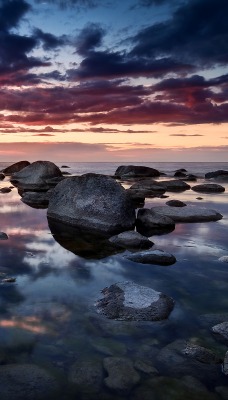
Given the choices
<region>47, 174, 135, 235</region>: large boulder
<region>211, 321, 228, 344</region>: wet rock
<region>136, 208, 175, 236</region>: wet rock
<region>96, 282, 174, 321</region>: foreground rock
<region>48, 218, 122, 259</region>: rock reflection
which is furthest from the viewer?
<region>136, 208, 175, 236</region>: wet rock

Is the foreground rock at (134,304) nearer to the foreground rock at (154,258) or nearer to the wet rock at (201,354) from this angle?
the wet rock at (201,354)

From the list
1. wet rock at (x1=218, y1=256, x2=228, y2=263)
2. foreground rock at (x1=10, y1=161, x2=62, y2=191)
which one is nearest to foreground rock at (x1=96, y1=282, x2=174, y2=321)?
wet rock at (x1=218, y1=256, x2=228, y2=263)

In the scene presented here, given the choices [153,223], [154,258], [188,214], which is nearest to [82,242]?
[154,258]

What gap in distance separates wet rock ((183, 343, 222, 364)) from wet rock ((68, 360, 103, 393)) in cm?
114

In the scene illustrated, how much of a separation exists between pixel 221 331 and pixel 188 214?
9275 millimetres

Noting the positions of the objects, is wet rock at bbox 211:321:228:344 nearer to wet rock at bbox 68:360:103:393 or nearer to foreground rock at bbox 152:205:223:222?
wet rock at bbox 68:360:103:393

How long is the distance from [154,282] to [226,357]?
2.80m

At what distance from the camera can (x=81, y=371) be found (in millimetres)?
4191

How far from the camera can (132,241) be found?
10023 mm

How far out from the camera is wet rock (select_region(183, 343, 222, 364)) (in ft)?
14.5

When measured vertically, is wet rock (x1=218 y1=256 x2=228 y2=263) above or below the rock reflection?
above

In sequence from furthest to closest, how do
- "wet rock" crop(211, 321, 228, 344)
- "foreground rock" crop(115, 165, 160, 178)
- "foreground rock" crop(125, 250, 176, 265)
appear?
"foreground rock" crop(115, 165, 160, 178) → "foreground rock" crop(125, 250, 176, 265) → "wet rock" crop(211, 321, 228, 344)

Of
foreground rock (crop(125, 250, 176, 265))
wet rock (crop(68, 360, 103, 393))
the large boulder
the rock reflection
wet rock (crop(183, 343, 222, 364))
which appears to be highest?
the large boulder

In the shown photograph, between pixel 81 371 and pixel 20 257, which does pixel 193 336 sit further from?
pixel 20 257
